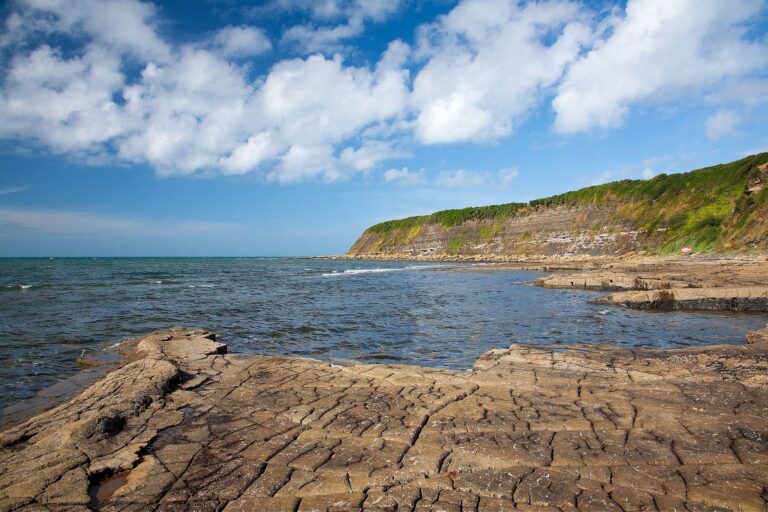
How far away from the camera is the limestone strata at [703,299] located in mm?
14039

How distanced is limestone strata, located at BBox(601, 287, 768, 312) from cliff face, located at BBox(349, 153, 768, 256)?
74.6 ft

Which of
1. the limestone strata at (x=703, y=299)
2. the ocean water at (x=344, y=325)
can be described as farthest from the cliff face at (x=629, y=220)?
the ocean water at (x=344, y=325)

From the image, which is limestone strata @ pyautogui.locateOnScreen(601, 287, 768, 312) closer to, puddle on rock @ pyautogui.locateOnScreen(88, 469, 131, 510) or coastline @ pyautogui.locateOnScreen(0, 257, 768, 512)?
coastline @ pyautogui.locateOnScreen(0, 257, 768, 512)

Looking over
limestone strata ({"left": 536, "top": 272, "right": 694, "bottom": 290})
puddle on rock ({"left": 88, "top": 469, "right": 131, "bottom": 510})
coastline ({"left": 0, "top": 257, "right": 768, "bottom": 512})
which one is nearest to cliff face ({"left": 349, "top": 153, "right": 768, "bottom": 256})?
limestone strata ({"left": 536, "top": 272, "right": 694, "bottom": 290})

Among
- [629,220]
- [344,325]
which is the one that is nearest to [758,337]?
[344,325]

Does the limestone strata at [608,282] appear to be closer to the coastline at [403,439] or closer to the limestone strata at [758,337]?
the limestone strata at [758,337]

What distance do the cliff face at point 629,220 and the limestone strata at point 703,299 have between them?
22.8 m

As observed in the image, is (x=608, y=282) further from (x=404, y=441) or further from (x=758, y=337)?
(x=404, y=441)

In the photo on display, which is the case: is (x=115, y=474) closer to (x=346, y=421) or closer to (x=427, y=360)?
(x=346, y=421)

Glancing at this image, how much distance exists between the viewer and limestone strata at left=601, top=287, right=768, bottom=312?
14.0m

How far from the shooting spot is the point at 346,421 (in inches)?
194

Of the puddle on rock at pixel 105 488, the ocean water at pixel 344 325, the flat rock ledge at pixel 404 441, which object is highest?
the flat rock ledge at pixel 404 441

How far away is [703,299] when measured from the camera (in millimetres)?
14648

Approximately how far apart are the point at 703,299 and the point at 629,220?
42.2 metres
